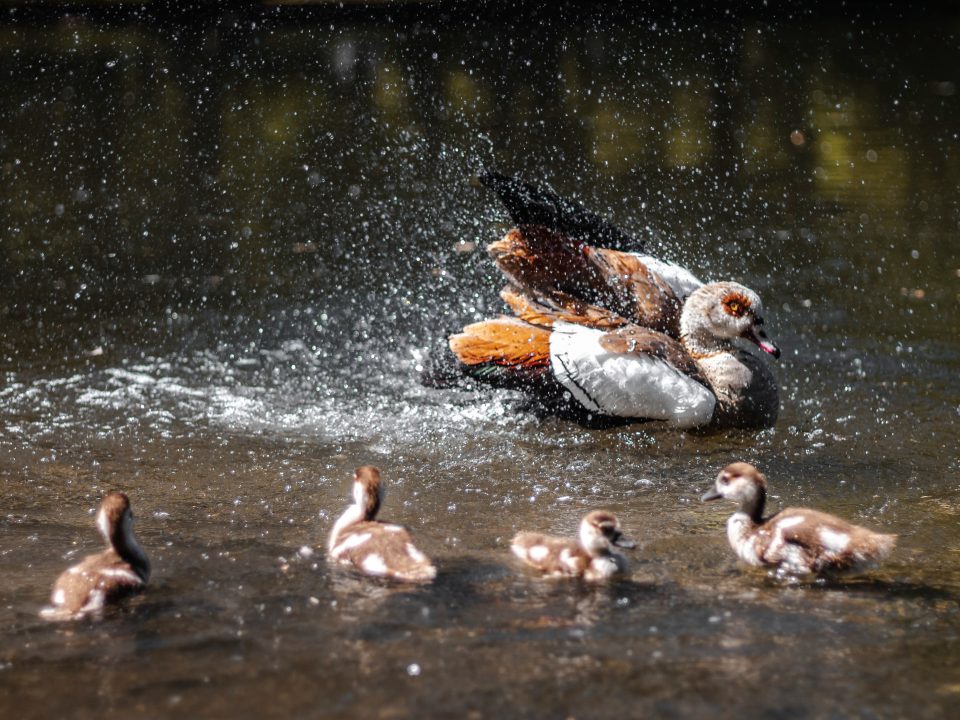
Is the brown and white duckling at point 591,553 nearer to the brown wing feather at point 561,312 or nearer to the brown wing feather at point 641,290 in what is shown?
the brown wing feather at point 561,312

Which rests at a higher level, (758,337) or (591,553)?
(758,337)

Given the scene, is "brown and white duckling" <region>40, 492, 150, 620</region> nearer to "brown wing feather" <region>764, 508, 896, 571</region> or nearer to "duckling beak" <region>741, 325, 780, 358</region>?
"brown wing feather" <region>764, 508, 896, 571</region>

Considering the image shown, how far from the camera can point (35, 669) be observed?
3785 mm

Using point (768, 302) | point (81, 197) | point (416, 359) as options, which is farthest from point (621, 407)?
point (81, 197)

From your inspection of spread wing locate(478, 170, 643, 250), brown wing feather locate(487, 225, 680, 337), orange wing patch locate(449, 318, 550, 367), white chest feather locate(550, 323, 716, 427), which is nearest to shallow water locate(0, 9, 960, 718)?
white chest feather locate(550, 323, 716, 427)

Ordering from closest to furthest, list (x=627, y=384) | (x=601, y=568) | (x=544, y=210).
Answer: (x=601, y=568), (x=627, y=384), (x=544, y=210)

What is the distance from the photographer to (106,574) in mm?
4316

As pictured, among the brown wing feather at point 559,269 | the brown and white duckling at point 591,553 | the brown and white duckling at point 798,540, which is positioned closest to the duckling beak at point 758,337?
the brown wing feather at point 559,269

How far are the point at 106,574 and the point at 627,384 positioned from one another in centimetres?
300

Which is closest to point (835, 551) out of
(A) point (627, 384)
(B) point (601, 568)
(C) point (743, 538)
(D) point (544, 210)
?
(C) point (743, 538)

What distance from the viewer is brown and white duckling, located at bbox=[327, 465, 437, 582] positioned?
448 cm

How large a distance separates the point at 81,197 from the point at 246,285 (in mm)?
3394

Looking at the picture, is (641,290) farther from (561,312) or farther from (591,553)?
(591,553)

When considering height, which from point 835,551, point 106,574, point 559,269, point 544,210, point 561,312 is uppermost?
point 544,210
